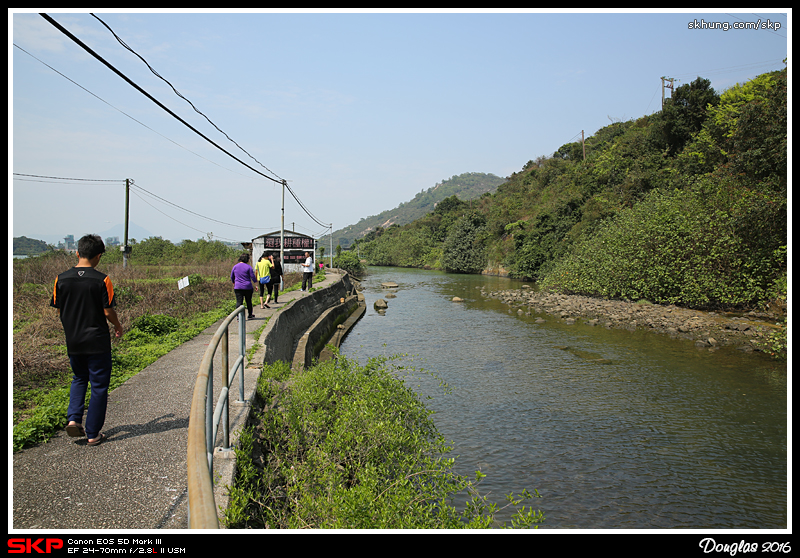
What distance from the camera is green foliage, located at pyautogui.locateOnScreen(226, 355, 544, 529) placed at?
419 cm

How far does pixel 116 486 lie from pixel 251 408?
1873 millimetres

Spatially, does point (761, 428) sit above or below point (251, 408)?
below

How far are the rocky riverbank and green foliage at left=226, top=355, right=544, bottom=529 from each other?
1179cm

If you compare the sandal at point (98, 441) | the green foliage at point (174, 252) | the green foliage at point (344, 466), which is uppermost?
the green foliage at point (174, 252)

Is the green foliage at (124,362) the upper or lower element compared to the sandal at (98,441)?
upper

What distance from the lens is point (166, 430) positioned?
485 cm

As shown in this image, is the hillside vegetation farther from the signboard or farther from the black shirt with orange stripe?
the black shirt with orange stripe

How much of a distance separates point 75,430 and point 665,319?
60.2 feet

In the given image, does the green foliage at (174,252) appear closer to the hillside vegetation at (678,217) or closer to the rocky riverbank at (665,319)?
the rocky riverbank at (665,319)

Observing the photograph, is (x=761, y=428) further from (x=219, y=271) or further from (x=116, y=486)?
(x=219, y=271)

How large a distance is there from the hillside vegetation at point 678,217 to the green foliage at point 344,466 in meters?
14.3

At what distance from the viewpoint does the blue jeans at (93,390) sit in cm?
439

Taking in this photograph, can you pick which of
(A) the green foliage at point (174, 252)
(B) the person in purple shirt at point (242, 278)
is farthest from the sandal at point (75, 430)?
Answer: (A) the green foliage at point (174, 252)
